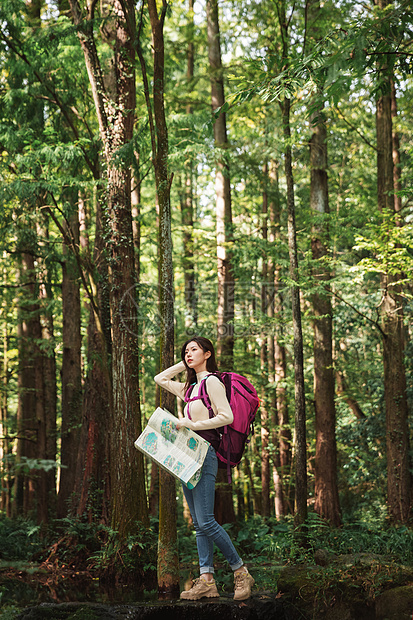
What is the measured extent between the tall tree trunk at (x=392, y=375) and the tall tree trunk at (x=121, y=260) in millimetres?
5342

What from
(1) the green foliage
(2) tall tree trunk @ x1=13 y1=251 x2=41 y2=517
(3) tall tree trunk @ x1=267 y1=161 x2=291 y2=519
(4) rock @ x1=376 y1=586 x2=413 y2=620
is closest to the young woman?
(4) rock @ x1=376 y1=586 x2=413 y2=620

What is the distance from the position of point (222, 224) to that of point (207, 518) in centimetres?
892

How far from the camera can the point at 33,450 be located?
1545 cm

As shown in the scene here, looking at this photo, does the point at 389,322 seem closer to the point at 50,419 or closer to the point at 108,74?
the point at 108,74

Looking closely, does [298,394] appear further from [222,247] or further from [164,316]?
[222,247]

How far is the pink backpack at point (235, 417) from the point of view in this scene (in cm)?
495

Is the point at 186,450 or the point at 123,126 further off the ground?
the point at 123,126

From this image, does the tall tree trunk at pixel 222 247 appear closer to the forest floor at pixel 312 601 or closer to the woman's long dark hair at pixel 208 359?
the forest floor at pixel 312 601

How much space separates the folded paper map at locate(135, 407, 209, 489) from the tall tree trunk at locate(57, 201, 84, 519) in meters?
7.51

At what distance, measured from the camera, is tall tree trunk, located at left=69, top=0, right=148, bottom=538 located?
296 inches

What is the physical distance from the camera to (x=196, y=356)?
204 inches

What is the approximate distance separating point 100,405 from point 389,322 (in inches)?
243

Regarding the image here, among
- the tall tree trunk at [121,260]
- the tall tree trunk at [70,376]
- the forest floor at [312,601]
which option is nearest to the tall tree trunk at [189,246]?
the tall tree trunk at [70,376]

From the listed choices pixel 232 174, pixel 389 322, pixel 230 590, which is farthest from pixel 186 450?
pixel 232 174
